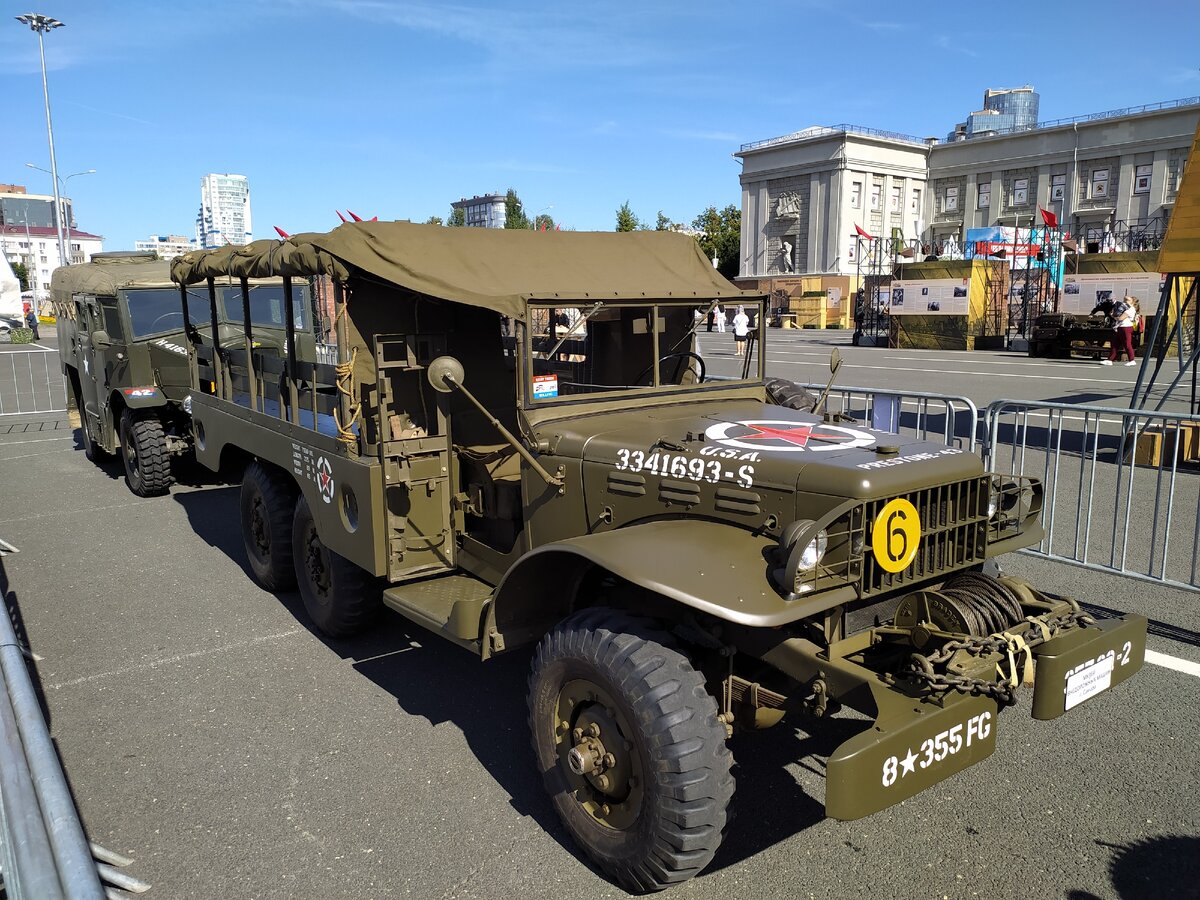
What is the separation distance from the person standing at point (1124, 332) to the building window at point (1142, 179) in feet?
110

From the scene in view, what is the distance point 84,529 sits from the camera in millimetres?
7984

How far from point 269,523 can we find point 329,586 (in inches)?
35.9

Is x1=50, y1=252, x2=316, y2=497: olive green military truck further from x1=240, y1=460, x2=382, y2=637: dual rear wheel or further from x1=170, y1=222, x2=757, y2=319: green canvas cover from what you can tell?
x1=170, y1=222, x2=757, y2=319: green canvas cover

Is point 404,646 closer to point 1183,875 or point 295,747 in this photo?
point 295,747

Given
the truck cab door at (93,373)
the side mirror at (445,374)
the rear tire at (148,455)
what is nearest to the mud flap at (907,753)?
the side mirror at (445,374)

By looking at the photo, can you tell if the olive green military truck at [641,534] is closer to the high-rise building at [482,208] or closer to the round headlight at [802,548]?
the round headlight at [802,548]

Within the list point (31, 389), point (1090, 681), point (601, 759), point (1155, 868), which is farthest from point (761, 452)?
point (31, 389)

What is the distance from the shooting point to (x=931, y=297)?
29.4m

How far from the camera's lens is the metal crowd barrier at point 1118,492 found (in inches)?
226

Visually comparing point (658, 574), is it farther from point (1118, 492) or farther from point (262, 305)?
point (262, 305)

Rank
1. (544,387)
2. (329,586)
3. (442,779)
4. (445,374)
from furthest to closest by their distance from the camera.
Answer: (329,586), (544,387), (442,779), (445,374)

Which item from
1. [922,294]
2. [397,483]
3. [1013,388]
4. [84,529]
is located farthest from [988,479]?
[922,294]

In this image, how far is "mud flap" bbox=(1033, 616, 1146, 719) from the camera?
3.12 m

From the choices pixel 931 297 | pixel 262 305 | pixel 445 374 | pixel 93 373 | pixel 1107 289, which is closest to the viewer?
pixel 445 374
